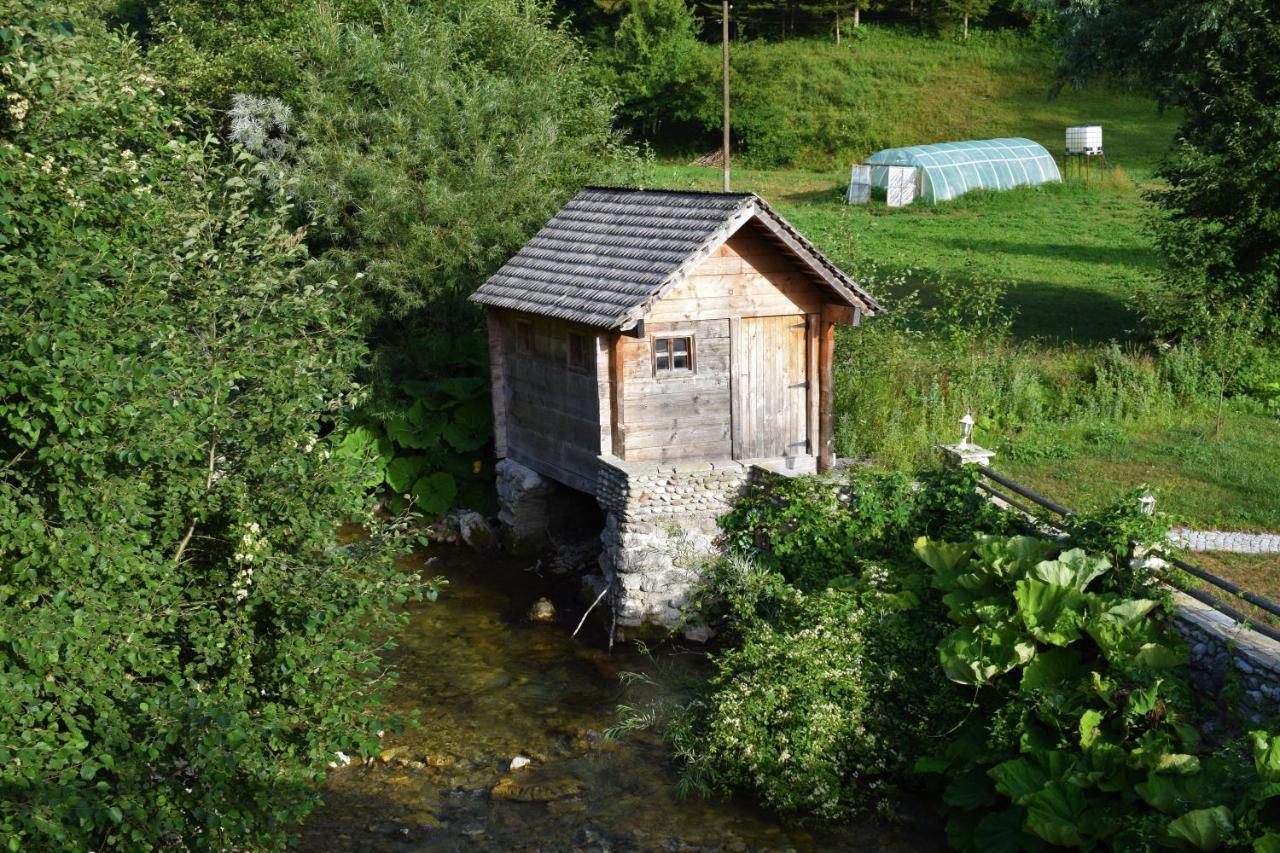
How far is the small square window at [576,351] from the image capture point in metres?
16.4

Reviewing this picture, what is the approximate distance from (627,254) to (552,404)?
254 cm

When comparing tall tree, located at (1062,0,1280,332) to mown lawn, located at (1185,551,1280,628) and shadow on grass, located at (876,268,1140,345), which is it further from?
mown lawn, located at (1185,551,1280,628)

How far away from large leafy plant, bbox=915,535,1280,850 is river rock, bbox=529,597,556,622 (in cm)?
578

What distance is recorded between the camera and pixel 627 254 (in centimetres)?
1611

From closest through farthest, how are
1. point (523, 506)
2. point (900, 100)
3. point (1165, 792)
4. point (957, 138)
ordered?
point (1165, 792)
point (523, 506)
point (957, 138)
point (900, 100)

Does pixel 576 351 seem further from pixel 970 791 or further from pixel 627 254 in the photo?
pixel 970 791

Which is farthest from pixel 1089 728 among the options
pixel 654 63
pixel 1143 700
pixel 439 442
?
pixel 654 63

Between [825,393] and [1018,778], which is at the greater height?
[825,393]

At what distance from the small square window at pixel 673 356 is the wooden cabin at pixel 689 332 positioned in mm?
15

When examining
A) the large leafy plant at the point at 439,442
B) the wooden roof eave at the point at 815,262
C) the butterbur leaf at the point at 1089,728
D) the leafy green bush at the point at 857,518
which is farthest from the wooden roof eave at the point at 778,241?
the butterbur leaf at the point at 1089,728

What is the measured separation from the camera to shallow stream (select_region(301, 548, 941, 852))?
11.0m

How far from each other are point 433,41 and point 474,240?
4212mm

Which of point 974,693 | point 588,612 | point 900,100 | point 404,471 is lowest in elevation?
point 588,612

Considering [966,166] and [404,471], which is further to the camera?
[966,166]
